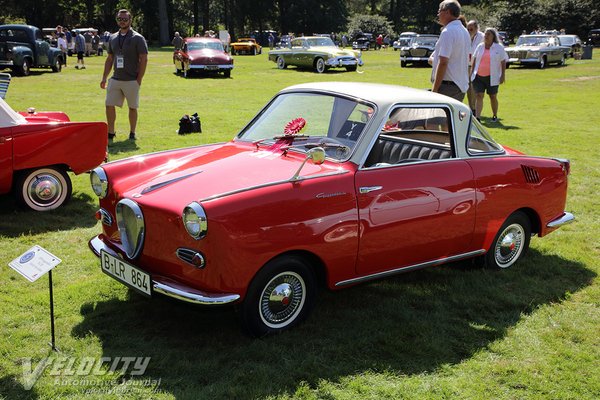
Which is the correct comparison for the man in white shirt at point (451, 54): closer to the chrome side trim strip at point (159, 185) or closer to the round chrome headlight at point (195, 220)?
the chrome side trim strip at point (159, 185)

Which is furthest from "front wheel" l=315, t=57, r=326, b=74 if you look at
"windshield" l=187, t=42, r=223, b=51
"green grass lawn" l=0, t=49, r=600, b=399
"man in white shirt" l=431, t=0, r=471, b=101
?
"green grass lawn" l=0, t=49, r=600, b=399

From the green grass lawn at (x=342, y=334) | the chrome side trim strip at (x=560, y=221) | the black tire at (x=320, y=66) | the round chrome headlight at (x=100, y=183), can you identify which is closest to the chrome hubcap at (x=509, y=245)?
the green grass lawn at (x=342, y=334)

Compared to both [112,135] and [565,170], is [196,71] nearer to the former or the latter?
[112,135]

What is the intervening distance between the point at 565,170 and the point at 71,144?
191 inches

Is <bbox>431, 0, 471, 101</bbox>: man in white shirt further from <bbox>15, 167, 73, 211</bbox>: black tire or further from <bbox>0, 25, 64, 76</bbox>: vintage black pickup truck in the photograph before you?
<bbox>0, 25, 64, 76</bbox>: vintage black pickup truck

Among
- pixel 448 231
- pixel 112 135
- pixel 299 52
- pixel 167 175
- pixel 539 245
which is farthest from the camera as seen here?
pixel 299 52

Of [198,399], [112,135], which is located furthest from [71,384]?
[112,135]

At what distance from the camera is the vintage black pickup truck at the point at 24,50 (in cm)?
2238

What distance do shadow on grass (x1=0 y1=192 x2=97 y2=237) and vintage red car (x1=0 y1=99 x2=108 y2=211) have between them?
4.7 inches

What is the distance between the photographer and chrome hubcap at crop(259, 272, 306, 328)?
3.88 metres

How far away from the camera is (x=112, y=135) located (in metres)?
10.4

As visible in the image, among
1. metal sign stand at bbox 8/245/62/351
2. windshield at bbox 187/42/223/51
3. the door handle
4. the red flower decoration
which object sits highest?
windshield at bbox 187/42/223/51

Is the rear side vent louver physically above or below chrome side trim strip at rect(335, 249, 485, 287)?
above

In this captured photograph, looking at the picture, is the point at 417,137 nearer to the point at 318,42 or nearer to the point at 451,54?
the point at 451,54
